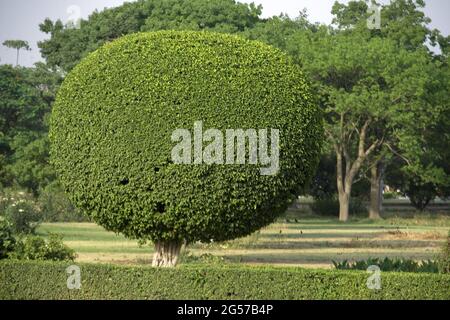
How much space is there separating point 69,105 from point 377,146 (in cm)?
3426

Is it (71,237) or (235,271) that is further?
(71,237)

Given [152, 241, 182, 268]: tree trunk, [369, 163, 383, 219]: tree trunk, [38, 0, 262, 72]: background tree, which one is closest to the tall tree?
[369, 163, 383, 219]: tree trunk

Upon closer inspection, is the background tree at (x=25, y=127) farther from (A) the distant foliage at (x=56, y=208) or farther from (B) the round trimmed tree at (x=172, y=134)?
(B) the round trimmed tree at (x=172, y=134)

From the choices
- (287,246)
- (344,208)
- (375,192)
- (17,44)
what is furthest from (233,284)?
(17,44)

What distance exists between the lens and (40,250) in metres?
16.7

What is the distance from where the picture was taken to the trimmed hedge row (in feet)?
45.4

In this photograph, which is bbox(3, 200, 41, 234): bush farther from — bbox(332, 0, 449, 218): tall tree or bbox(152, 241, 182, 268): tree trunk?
bbox(332, 0, 449, 218): tall tree

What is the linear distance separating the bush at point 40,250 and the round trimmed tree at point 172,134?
1147 mm

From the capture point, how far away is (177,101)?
51.6 ft

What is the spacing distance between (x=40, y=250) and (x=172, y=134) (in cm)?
330

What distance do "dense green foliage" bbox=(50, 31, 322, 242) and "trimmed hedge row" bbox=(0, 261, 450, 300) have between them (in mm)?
1469
